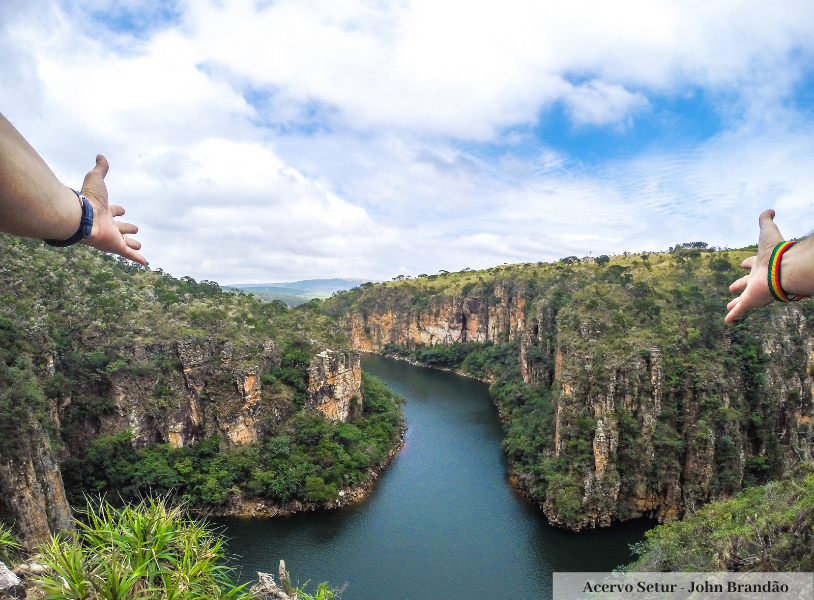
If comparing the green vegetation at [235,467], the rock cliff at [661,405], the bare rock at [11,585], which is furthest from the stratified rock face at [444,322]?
the bare rock at [11,585]

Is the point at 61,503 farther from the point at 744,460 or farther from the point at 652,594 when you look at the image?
the point at 744,460

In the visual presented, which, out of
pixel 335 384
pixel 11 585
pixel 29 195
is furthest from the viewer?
pixel 335 384

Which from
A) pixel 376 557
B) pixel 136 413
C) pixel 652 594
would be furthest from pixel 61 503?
pixel 652 594

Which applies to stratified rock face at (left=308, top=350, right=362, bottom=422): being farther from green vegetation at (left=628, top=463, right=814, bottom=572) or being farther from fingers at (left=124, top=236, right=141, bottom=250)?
fingers at (left=124, top=236, right=141, bottom=250)

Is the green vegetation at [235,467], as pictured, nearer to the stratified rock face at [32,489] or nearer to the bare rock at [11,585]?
the stratified rock face at [32,489]

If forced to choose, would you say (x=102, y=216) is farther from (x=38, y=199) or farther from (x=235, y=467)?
(x=235, y=467)

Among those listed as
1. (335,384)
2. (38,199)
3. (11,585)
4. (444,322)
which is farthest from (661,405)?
(444,322)
